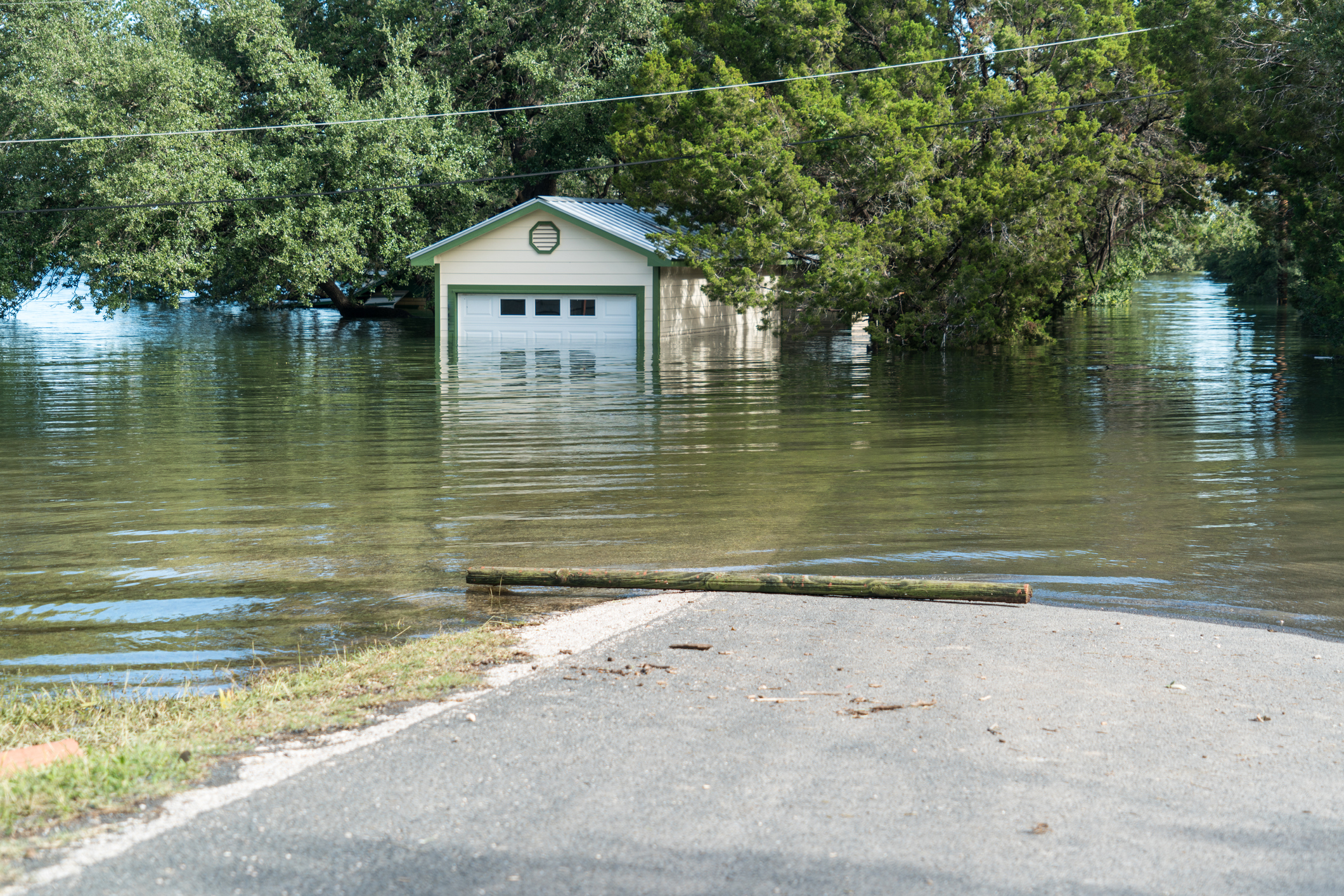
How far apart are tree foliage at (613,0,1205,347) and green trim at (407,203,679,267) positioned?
95cm

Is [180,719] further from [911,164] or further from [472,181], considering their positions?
[472,181]

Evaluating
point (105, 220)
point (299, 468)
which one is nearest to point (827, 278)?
point (299, 468)

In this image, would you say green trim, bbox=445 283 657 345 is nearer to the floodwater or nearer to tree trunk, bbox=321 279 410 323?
the floodwater

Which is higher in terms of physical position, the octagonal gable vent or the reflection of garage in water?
the octagonal gable vent

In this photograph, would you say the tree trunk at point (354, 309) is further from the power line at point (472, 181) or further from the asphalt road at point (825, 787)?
the asphalt road at point (825, 787)

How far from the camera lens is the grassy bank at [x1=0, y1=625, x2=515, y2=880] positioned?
4.37 metres

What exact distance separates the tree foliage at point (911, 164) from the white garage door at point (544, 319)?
300 centimetres

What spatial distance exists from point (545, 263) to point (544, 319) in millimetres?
1580

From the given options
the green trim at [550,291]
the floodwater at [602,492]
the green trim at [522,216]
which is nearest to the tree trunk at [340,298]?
the green trim at [550,291]

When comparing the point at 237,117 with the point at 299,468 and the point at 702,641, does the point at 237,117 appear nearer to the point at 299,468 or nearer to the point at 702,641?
the point at 299,468

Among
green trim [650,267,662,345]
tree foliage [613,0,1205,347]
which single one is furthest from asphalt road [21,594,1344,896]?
green trim [650,267,662,345]

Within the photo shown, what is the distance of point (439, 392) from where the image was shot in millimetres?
23281

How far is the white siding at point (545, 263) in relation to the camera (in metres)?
33.6

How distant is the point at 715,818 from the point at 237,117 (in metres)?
43.3
